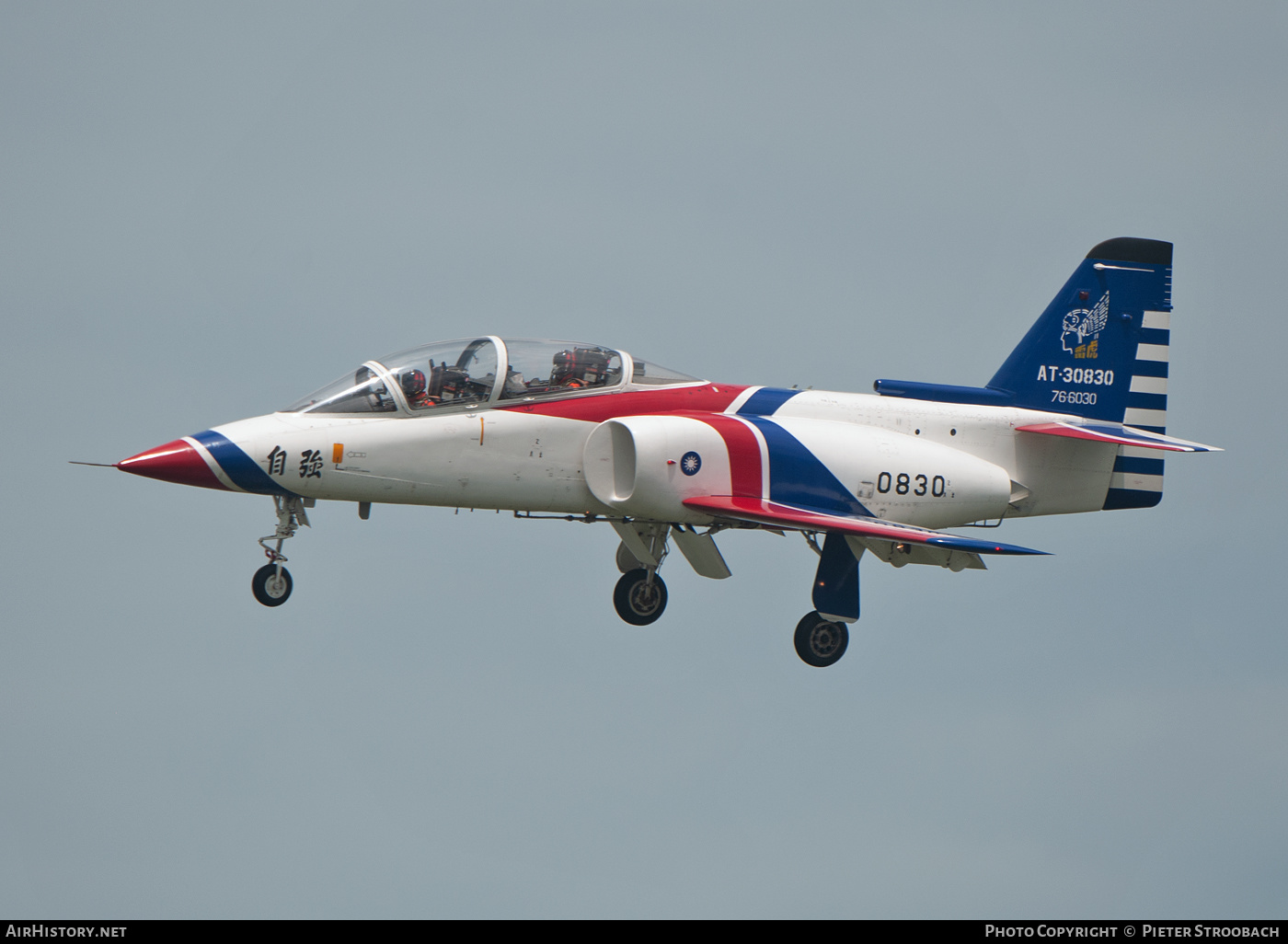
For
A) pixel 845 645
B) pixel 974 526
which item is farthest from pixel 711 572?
pixel 974 526

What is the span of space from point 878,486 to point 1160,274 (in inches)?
221

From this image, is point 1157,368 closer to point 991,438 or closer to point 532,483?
point 991,438

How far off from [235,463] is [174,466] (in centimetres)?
61

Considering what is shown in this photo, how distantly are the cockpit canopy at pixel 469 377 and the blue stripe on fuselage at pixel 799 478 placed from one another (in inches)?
70.5

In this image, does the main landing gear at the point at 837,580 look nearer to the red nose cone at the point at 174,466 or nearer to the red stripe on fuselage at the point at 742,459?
the red stripe on fuselage at the point at 742,459

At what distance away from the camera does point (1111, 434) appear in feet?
69.9

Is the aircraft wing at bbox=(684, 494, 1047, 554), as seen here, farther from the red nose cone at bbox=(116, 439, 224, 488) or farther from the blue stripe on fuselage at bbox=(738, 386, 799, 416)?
the red nose cone at bbox=(116, 439, 224, 488)

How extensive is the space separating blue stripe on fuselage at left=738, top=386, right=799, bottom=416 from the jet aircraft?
28mm

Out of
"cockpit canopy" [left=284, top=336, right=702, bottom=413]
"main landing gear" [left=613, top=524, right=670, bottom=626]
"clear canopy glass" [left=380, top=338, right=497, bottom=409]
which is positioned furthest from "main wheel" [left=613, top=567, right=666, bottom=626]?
"clear canopy glass" [left=380, top=338, right=497, bottom=409]

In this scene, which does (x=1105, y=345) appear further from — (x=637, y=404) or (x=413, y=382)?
(x=413, y=382)

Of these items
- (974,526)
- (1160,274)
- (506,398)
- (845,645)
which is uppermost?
(1160,274)

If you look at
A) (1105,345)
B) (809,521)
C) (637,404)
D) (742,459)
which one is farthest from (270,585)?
(1105,345)

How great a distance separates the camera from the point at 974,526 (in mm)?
20875

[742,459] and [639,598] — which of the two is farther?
[639,598]
